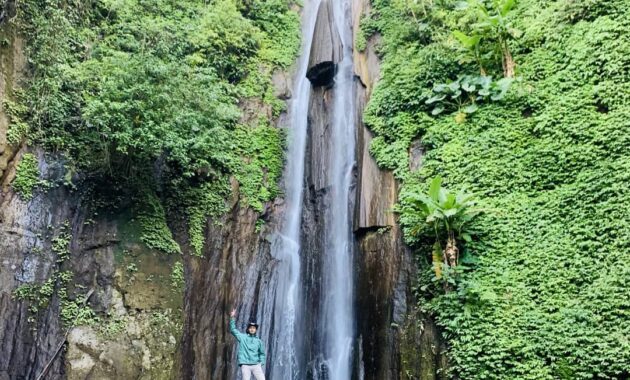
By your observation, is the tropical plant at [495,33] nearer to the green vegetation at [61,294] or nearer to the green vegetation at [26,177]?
the green vegetation at [26,177]

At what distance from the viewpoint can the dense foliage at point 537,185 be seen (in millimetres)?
Result: 6781

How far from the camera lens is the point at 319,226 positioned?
11617 mm

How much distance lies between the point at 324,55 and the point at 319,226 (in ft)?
15.8

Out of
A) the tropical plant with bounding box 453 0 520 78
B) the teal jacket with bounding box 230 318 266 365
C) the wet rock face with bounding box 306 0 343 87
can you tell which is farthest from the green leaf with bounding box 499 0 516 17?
the teal jacket with bounding box 230 318 266 365

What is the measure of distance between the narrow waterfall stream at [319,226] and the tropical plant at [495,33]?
11.6 feet

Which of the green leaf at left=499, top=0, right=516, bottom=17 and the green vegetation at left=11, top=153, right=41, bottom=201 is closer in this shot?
the green vegetation at left=11, top=153, right=41, bottom=201

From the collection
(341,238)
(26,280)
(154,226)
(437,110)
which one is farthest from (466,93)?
(26,280)

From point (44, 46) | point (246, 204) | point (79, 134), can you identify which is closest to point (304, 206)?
point (246, 204)

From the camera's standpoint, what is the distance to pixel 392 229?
9398 mm

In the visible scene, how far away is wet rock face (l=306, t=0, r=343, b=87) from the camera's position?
12945mm

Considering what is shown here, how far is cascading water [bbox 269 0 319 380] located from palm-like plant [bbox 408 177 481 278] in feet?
14.0

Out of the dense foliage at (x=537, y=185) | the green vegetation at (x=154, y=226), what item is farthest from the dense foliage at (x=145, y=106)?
the dense foliage at (x=537, y=185)

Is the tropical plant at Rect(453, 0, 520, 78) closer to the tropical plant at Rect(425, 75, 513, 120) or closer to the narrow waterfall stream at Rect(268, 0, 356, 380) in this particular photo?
the tropical plant at Rect(425, 75, 513, 120)

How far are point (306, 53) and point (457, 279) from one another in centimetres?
941
